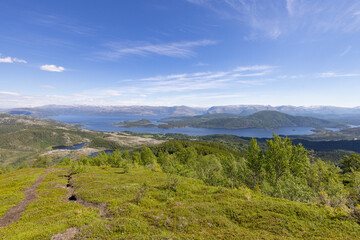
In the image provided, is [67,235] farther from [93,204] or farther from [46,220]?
[93,204]

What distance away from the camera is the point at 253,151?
4606 cm

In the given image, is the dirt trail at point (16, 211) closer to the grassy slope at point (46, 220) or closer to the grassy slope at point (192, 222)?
the grassy slope at point (46, 220)

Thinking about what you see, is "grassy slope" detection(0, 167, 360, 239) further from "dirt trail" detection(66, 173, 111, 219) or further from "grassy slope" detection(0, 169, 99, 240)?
"dirt trail" detection(66, 173, 111, 219)

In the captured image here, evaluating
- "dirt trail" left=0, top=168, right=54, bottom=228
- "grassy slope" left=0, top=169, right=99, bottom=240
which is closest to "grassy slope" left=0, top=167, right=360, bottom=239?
"grassy slope" left=0, top=169, right=99, bottom=240

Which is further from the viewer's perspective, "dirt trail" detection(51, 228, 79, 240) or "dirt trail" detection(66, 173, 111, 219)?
"dirt trail" detection(66, 173, 111, 219)

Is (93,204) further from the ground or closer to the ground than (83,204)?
further from the ground

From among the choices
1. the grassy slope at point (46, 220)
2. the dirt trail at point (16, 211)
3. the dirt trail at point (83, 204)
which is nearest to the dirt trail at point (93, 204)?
the dirt trail at point (83, 204)

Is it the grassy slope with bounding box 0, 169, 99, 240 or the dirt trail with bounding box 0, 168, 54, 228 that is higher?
the grassy slope with bounding box 0, 169, 99, 240

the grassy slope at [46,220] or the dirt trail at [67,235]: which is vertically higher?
the dirt trail at [67,235]

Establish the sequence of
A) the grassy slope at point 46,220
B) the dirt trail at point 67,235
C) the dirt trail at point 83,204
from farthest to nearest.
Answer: the grassy slope at point 46,220
the dirt trail at point 83,204
the dirt trail at point 67,235

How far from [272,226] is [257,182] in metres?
32.9

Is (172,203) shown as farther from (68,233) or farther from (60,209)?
(60,209)

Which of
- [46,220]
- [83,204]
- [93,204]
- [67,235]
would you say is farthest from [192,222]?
[83,204]

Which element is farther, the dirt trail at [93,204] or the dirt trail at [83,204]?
the dirt trail at [93,204]
